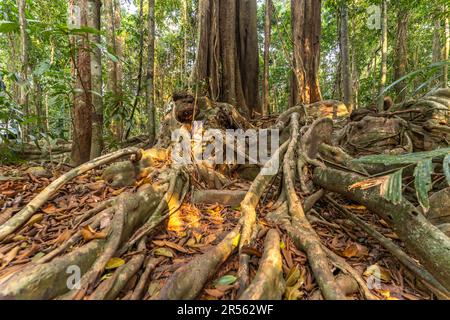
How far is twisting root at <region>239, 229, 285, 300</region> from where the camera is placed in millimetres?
1212

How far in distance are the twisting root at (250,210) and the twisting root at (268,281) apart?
11cm

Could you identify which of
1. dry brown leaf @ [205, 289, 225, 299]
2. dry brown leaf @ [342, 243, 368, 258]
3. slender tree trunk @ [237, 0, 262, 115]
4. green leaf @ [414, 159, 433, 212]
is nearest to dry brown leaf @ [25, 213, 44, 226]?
dry brown leaf @ [205, 289, 225, 299]

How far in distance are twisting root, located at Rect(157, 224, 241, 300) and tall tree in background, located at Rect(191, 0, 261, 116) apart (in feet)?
9.70

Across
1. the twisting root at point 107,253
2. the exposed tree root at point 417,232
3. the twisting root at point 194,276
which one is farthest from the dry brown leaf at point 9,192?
the exposed tree root at point 417,232

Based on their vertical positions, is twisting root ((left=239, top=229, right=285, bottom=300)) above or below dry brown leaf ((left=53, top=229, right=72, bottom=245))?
below

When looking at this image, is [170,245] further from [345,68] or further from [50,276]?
[345,68]

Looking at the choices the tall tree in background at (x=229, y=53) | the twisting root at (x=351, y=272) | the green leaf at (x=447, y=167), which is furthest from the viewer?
the tall tree in background at (x=229, y=53)

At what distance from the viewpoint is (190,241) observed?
1888 millimetres

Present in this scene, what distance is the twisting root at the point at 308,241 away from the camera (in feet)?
4.31

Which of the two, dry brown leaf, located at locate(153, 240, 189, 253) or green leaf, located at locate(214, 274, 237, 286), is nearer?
green leaf, located at locate(214, 274, 237, 286)

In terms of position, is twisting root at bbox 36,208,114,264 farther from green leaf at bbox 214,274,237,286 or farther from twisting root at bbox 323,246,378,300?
twisting root at bbox 323,246,378,300

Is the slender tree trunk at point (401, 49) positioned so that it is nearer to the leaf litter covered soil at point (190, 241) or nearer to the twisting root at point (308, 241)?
the twisting root at point (308, 241)
